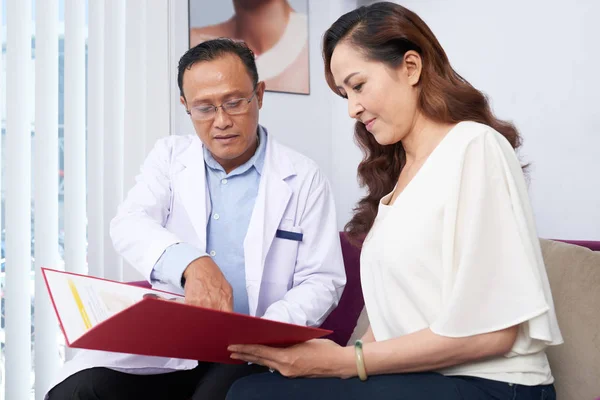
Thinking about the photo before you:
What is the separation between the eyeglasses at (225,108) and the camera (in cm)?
154

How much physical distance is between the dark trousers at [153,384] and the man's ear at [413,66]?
0.76 meters

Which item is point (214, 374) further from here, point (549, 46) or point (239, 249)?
point (549, 46)

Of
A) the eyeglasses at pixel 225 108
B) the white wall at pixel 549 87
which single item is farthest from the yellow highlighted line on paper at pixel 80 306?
the white wall at pixel 549 87

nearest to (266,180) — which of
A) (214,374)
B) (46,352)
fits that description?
(214,374)

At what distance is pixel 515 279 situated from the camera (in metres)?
0.95

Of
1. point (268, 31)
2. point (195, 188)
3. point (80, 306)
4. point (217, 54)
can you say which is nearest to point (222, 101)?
point (217, 54)

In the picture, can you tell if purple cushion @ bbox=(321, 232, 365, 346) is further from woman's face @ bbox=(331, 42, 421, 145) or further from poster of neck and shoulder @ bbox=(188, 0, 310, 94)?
poster of neck and shoulder @ bbox=(188, 0, 310, 94)

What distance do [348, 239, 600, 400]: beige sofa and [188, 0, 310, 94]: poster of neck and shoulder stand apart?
72.3 inches

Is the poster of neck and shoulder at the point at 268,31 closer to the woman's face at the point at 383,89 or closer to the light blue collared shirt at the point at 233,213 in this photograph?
the light blue collared shirt at the point at 233,213

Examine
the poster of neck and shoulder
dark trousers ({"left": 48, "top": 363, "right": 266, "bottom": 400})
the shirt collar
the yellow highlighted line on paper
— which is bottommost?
dark trousers ({"left": 48, "top": 363, "right": 266, "bottom": 400})

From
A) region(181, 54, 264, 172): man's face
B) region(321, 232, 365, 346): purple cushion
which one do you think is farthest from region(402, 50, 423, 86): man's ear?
region(321, 232, 365, 346): purple cushion

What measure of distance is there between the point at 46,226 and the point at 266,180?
1.09m

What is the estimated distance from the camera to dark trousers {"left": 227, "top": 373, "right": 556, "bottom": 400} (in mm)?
933

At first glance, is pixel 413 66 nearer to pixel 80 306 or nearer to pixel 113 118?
pixel 80 306
